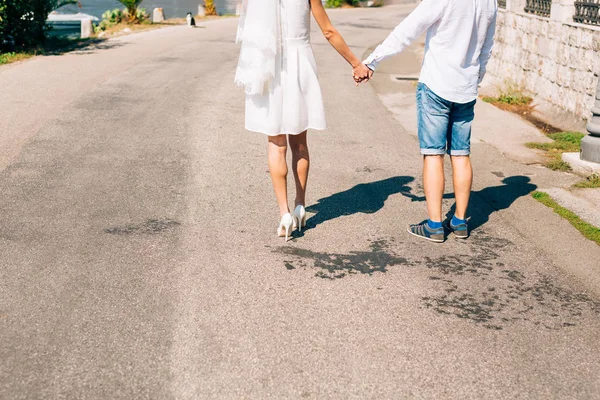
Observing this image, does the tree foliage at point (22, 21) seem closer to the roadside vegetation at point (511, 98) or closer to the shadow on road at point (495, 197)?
the roadside vegetation at point (511, 98)

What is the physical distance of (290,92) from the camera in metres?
5.15

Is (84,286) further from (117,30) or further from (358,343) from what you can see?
(117,30)

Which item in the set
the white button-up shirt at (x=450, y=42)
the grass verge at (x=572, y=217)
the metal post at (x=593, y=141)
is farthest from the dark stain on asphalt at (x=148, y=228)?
the metal post at (x=593, y=141)

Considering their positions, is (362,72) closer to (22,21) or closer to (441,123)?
(441,123)

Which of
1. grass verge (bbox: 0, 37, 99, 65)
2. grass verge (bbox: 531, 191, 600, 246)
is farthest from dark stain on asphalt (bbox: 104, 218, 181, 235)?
grass verge (bbox: 0, 37, 99, 65)

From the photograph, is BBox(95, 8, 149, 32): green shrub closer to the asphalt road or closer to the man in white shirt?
the asphalt road

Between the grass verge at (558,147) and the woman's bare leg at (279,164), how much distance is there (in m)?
3.48

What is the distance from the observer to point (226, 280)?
15.0 feet

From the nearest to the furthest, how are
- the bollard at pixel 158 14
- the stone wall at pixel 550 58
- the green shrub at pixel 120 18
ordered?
the stone wall at pixel 550 58
the green shrub at pixel 120 18
the bollard at pixel 158 14

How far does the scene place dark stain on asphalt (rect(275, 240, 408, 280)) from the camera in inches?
189

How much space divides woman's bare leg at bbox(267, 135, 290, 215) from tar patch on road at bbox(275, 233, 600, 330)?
40 cm

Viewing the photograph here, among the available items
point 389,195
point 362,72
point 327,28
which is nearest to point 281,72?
point 327,28

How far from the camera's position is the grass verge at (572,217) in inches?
223

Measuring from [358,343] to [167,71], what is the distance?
10629mm
